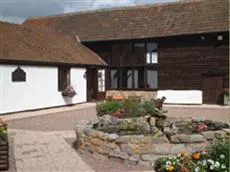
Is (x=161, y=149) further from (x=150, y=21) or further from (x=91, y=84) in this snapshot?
(x=150, y=21)

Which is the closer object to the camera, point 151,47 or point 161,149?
point 161,149

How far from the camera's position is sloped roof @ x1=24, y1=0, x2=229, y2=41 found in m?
26.1

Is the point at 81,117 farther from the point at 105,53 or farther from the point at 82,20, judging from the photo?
the point at 82,20

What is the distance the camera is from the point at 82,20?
32719 mm

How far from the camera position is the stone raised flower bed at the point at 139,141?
331 inches

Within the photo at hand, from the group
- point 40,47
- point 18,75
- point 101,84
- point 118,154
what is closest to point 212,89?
point 101,84

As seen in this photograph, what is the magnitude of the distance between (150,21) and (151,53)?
235 cm

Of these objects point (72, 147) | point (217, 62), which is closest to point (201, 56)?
point (217, 62)

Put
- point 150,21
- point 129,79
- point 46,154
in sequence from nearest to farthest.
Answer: point 46,154, point 150,21, point 129,79

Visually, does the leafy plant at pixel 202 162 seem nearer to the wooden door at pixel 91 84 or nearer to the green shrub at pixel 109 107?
the green shrub at pixel 109 107

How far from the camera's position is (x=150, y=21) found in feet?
93.7

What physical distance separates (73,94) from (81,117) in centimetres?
585

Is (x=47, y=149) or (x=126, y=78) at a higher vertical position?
(x=126, y=78)

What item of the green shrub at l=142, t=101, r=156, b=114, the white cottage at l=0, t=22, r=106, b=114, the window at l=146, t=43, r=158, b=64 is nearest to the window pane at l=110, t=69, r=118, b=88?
the white cottage at l=0, t=22, r=106, b=114
